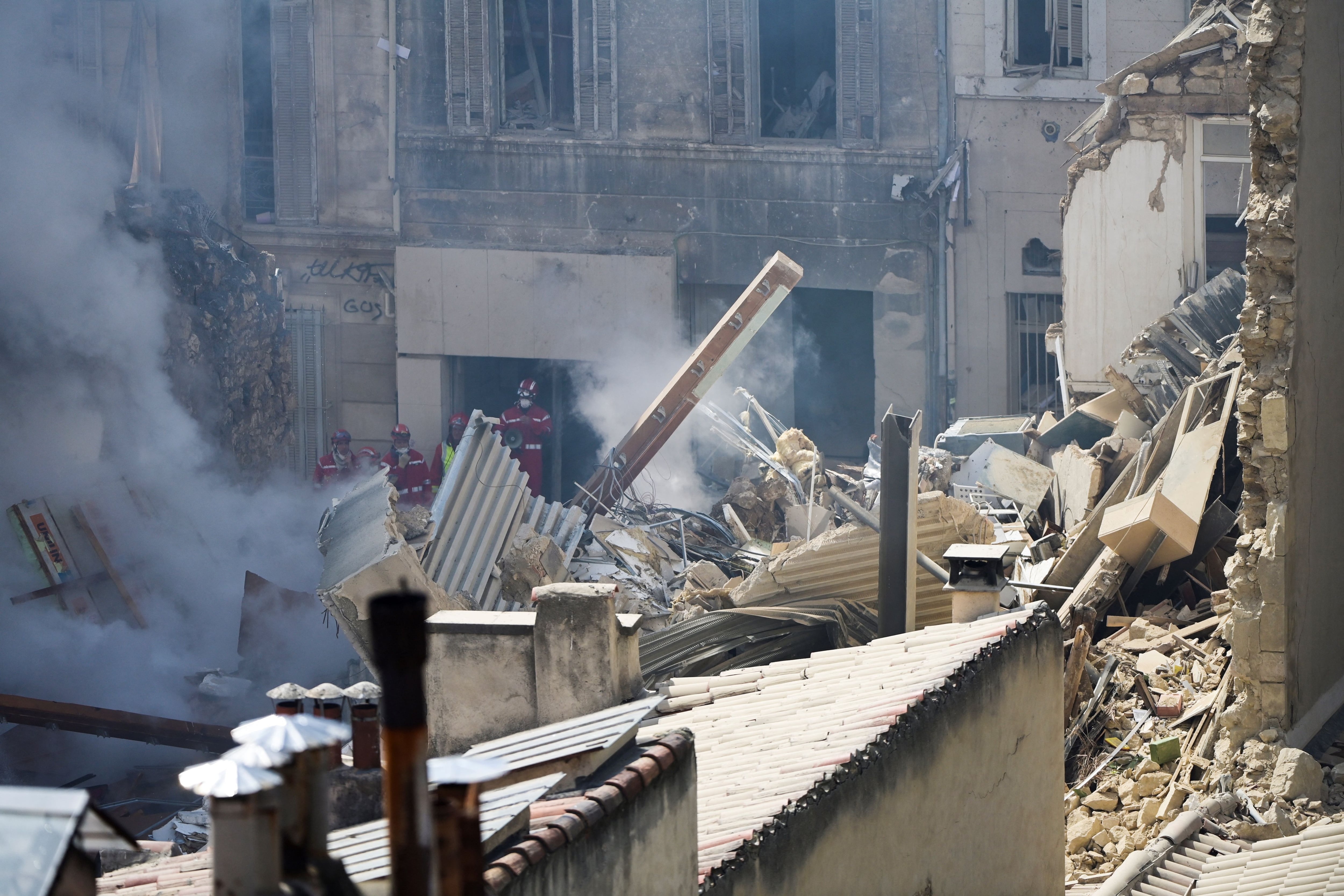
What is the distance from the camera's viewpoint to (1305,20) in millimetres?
7254

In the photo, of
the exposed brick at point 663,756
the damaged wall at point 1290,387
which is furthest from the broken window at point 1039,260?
the exposed brick at point 663,756

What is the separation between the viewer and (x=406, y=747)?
1259 mm

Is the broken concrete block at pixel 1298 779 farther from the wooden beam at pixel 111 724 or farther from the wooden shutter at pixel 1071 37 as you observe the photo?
the wooden shutter at pixel 1071 37

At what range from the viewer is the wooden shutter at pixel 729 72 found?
18.9 meters

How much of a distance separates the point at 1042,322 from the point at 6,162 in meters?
13.6

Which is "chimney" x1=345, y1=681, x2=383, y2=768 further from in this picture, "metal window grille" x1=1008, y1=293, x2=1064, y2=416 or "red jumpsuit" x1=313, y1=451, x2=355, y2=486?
"metal window grille" x1=1008, y1=293, x2=1064, y2=416

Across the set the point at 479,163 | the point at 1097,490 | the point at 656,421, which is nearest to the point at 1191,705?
the point at 1097,490

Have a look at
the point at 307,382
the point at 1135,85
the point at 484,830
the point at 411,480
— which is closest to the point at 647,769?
the point at 484,830

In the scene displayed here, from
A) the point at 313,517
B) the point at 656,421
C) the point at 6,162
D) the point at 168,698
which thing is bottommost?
the point at 168,698

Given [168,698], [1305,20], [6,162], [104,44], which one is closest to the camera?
[1305,20]

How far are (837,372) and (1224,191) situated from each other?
233 inches

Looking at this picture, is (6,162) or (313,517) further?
(313,517)

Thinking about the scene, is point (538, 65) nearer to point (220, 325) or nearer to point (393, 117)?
point (393, 117)

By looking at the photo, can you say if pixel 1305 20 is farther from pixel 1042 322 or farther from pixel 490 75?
pixel 490 75
